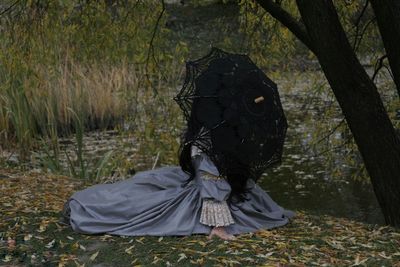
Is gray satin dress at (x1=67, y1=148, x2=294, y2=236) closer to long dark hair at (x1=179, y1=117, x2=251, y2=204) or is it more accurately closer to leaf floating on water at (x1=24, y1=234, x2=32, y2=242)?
long dark hair at (x1=179, y1=117, x2=251, y2=204)

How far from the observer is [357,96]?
15.3 feet

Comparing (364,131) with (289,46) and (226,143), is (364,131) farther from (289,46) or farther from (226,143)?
(289,46)

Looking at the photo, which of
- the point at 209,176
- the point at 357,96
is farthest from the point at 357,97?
the point at 209,176

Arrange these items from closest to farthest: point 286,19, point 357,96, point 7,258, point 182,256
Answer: point 182,256, point 7,258, point 357,96, point 286,19

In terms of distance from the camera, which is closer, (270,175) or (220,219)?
(220,219)

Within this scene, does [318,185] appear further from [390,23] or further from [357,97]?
[390,23]

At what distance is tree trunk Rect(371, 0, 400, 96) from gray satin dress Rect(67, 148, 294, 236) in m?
1.43

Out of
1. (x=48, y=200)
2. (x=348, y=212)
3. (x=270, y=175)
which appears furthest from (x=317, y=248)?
(x=270, y=175)

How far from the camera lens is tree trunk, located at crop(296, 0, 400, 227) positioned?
179 inches

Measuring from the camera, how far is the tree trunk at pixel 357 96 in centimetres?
456

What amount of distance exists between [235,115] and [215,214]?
607mm

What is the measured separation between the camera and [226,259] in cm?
368

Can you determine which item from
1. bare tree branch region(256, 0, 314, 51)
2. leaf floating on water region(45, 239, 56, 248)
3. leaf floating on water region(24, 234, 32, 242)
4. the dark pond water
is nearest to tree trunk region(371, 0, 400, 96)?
bare tree branch region(256, 0, 314, 51)

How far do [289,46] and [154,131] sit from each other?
5.59 feet
